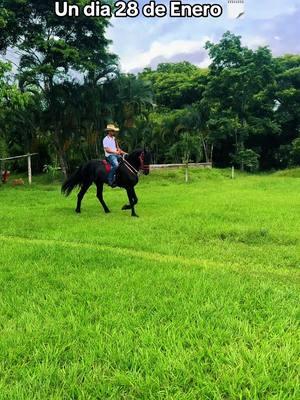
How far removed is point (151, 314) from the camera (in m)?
3.68

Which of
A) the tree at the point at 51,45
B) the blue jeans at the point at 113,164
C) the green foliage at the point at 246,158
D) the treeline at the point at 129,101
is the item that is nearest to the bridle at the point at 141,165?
the blue jeans at the point at 113,164

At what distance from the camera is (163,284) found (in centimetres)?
454

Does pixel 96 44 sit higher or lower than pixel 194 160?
higher

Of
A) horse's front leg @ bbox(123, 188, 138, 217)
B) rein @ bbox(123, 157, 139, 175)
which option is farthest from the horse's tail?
horse's front leg @ bbox(123, 188, 138, 217)

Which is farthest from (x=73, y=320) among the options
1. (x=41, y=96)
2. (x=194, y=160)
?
(x=194, y=160)

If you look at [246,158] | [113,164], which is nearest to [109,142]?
[113,164]

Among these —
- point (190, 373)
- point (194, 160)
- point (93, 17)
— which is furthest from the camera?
point (194, 160)

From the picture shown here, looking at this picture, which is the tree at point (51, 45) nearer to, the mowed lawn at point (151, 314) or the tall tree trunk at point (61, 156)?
the tall tree trunk at point (61, 156)

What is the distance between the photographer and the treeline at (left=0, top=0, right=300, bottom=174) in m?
20.1

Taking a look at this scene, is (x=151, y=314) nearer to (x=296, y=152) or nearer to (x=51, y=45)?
(x=51, y=45)

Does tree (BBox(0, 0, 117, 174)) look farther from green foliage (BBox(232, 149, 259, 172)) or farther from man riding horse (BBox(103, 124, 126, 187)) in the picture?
green foliage (BBox(232, 149, 259, 172))

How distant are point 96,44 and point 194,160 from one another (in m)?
13.4

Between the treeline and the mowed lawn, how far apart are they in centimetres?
897

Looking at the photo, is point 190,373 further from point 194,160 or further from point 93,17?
point 194,160
